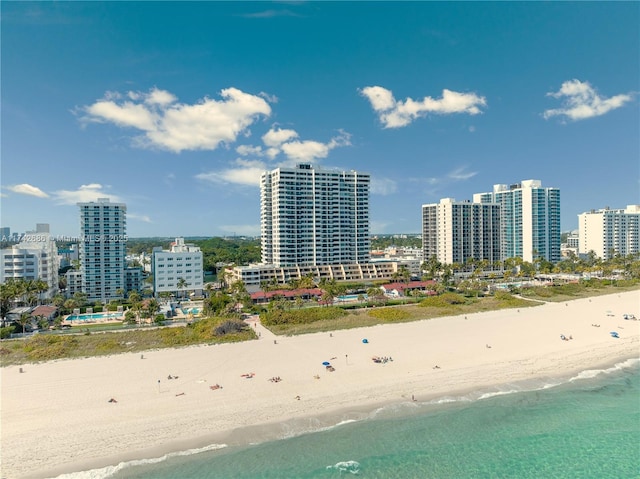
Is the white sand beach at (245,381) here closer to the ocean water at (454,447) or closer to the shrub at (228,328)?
the ocean water at (454,447)

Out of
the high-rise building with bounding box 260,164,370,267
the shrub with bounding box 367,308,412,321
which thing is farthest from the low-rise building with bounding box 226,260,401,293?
the shrub with bounding box 367,308,412,321

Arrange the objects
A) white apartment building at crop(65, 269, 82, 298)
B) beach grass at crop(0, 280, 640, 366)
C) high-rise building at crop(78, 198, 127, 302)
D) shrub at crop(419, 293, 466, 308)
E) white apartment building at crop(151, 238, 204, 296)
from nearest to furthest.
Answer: beach grass at crop(0, 280, 640, 366) < shrub at crop(419, 293, 466, 308) < high-rise building at crop(78, 198, 127, 302) < white apartment building at crop(65, 269, 82, 298) < white apartment building at crop(151, 238, 204, 296)

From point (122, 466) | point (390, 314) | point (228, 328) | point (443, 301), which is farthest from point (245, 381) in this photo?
point (443, 301)

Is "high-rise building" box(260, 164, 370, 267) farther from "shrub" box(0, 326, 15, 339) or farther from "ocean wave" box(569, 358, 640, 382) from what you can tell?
"ocean wave" box(569, 358, 640, 382)

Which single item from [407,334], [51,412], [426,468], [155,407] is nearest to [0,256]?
[51,412]

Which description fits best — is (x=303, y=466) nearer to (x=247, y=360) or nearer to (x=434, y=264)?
(x=247, y=360)

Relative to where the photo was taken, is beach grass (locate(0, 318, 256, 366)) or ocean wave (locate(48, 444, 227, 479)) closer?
ocean wave (locate(48, 444, 227, 479))

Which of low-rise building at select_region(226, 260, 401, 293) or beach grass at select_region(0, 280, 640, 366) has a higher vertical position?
low-rise building at select_region(226, 260, 401, 293)

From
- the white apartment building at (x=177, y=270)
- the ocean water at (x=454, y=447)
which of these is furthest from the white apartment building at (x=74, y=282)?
the ocean water at (x=454, y=447)
